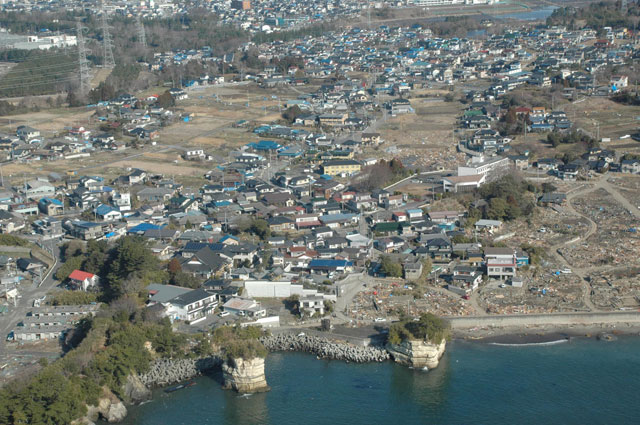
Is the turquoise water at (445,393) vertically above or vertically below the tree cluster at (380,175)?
below

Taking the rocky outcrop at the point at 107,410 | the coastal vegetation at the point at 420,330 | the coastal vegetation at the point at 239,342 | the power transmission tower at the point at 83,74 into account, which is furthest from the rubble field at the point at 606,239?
the power transmission tower at the point at 83,74

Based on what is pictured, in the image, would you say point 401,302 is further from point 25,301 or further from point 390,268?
point 25,301

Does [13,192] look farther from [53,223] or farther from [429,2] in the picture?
[429,2]

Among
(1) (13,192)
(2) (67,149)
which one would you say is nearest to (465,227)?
(1) (13,192)

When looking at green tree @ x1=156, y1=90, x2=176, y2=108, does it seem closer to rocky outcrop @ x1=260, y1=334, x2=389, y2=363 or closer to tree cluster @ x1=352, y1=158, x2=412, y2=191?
tree cluster @ x1=352, y1=158, x2=412, y2=191

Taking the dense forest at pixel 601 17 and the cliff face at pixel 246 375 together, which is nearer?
the cliff face at pixel 246 375

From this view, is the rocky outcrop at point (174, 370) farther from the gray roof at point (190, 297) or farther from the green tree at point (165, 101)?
the green tree at point (165, 101)

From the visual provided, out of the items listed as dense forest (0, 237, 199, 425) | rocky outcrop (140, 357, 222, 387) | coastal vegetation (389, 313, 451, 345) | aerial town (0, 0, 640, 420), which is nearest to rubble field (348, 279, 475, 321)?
aerial town (0, 0, 640, 420)
